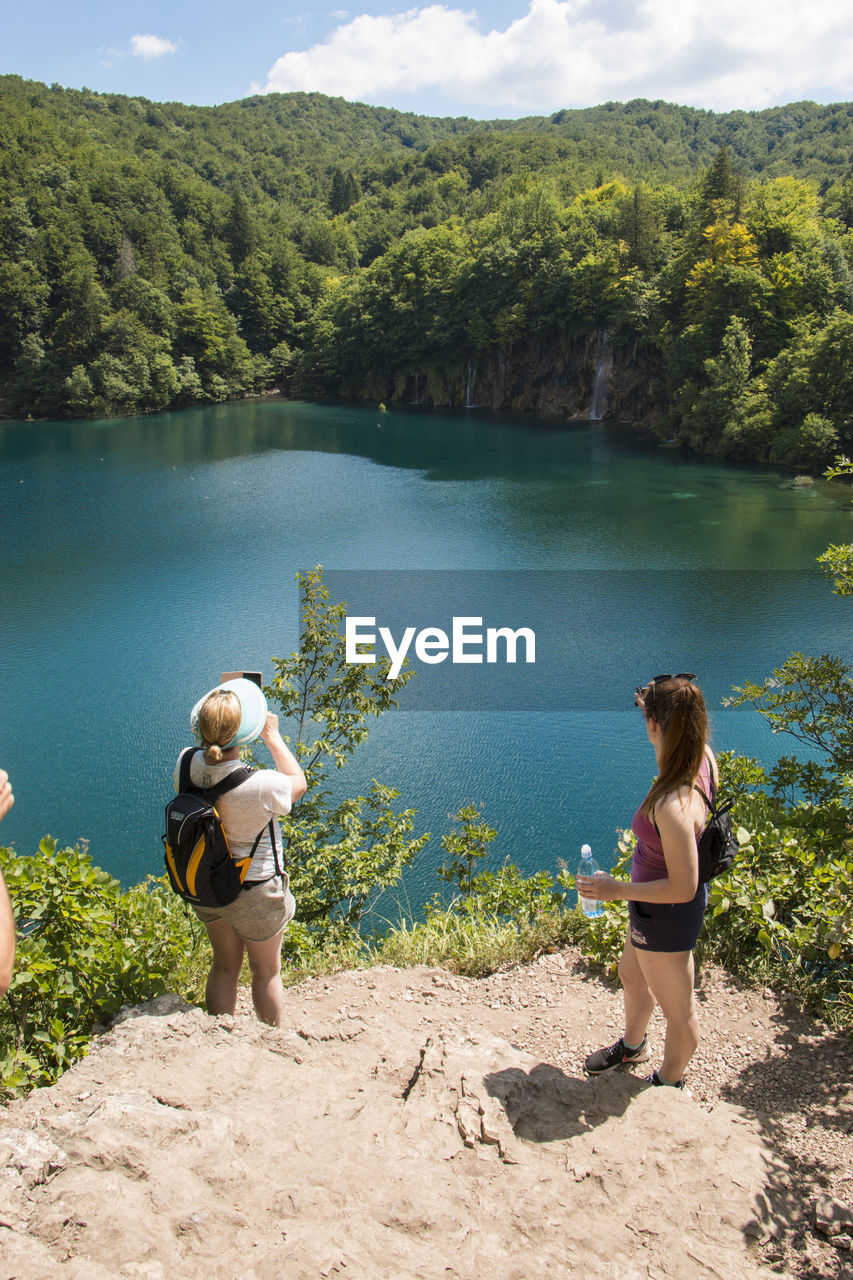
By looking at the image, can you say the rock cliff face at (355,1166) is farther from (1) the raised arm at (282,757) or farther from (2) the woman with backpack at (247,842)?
(1) the raised arm at (282,757)

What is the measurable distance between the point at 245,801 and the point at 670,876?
5.28 ft

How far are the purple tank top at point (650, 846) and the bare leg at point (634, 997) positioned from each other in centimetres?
48

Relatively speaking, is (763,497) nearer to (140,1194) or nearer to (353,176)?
(140,1194)

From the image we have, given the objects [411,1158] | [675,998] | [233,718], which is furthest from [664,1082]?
[233,718]

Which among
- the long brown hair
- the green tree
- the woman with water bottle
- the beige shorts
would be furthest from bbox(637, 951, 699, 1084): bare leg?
the green tree

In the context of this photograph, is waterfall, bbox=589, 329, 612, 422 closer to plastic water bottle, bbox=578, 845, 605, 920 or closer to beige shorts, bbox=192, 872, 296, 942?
plastic water bottle, bbox=578, 845, 605, 920

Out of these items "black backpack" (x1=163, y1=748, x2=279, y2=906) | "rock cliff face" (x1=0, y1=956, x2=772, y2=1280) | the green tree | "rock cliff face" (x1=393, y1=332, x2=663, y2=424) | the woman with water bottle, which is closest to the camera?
"rock cliff face" (x1=0, y1=956, x2=772, y2=1280)

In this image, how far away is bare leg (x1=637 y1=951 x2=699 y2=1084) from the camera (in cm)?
297

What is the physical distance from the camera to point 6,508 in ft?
93.6

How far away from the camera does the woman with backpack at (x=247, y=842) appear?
3.05 metres

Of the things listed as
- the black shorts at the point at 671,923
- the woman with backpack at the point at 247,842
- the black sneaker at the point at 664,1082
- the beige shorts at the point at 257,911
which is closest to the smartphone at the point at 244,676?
the woman with backpack at the point at 247,842

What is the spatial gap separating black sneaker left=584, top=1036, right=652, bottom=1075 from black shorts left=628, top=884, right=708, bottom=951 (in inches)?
25.1

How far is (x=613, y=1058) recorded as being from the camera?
3324 millimetres

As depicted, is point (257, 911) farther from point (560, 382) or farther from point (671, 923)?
Answer: point (560, 382)
